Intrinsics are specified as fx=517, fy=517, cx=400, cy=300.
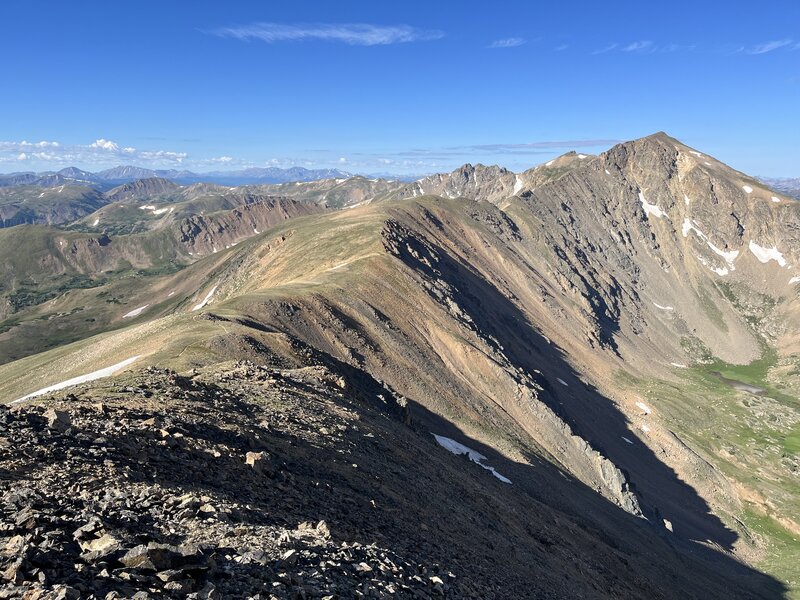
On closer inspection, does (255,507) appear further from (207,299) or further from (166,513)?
(207,299)

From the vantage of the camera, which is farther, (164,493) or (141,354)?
(141,354)

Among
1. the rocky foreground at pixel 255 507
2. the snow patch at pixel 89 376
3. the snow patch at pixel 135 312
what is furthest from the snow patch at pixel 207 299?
the rocky foreground at pixel 255 507

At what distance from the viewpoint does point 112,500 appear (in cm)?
1390

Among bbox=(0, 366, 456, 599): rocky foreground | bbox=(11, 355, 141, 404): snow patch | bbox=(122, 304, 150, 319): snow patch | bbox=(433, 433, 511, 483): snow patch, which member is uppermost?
bbox=(0, 366, 456, 599): rocky foreground

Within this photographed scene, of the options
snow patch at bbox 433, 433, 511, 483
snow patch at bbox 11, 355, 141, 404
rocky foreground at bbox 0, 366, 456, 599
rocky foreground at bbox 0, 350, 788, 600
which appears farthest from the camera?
snow patch at bbox 433, 433, 511, 483

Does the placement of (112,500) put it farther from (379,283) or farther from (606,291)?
(606,291)

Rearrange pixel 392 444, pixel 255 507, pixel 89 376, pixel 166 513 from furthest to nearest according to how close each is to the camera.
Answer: pixel 89 376
pixel 392 444
pixel 255 507
pixel 166 513

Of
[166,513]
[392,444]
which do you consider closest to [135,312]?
[392,444]

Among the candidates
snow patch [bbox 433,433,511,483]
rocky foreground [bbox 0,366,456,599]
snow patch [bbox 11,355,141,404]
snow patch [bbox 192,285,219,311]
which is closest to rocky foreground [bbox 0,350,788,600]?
rocky foreground [bbox 0,366,456,599]

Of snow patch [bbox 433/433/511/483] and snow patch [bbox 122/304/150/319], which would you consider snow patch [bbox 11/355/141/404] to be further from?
snow patch [bbox 122/304/150/319]

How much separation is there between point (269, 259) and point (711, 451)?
10381 cm

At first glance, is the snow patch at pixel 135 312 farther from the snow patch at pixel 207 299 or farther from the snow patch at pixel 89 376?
the snow patch at pixel 89 376

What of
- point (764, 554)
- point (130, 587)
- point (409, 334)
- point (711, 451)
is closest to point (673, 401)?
point (711, 451)

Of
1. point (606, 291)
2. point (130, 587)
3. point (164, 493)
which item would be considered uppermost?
point (130, 587)
